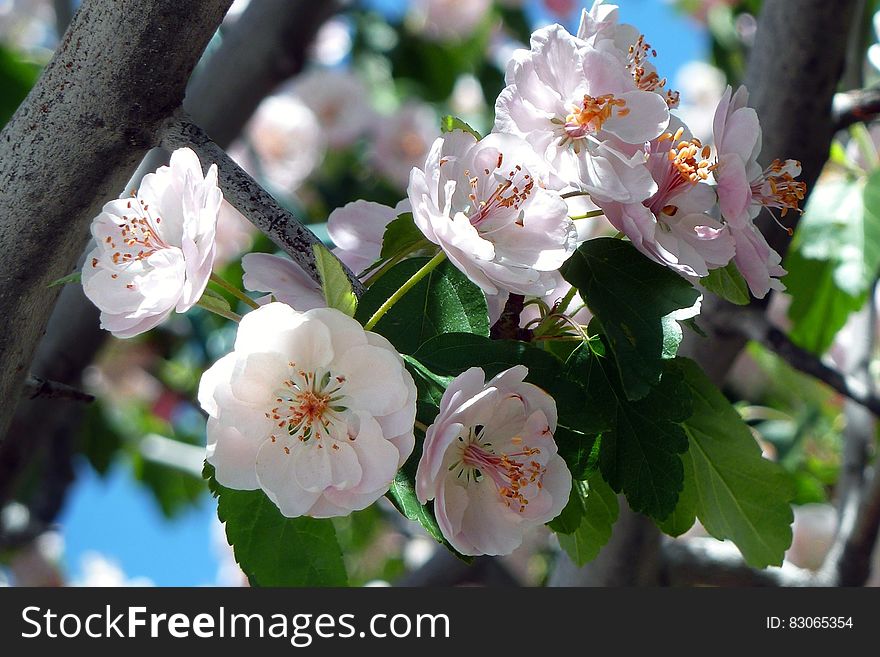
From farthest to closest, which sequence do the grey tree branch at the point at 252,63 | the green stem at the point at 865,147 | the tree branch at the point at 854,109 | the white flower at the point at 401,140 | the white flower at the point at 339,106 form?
1. the white flower at the point at 339,106
2. the white flower at the point at 401,140
3. the grey tree branch at the point at 252,63
4. the green stem at the point at 865,147
5. the tree branch at the point at 854,109

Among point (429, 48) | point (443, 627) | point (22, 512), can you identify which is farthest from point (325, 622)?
point (429, 48)

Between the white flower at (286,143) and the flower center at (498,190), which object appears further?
the white flower at (286,143)

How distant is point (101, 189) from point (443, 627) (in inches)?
15.4

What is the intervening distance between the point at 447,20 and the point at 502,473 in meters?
1.87

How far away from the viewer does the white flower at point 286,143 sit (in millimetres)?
2254

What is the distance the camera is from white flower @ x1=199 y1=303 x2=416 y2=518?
1.42 feet

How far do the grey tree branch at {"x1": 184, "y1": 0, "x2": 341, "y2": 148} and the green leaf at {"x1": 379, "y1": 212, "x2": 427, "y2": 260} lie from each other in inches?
38.6

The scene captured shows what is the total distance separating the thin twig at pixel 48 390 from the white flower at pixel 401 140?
152 centimetres

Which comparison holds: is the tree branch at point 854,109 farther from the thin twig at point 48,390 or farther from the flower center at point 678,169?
the thin twig at point 48,390

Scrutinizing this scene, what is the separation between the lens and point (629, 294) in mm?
502

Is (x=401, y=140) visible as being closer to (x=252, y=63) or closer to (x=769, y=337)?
(x=252, y=63)

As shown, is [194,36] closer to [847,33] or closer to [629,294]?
[629,294]

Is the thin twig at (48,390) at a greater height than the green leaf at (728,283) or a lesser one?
lesser

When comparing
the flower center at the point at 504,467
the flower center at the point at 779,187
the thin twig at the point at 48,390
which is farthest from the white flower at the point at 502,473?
the thin twig at the point at 48,390
